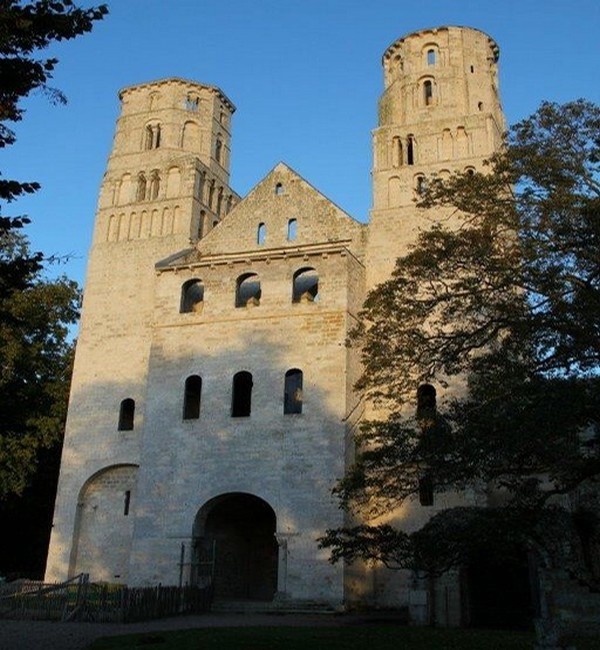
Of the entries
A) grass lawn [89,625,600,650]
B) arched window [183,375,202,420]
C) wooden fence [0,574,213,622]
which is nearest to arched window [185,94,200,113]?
arched window [183,375,202,420]

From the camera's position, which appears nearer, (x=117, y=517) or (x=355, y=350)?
(x=355, y=350)

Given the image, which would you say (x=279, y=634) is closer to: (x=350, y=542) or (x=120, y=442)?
(x=350, y=542)

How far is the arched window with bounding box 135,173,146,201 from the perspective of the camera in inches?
1345

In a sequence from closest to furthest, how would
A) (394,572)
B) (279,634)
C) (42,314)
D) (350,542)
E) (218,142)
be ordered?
1. (350,542)
2. (279,634)
3. (394,572)
4. (42,314)
5. (218,142)

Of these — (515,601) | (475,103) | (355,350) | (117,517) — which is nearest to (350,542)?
(515,601)

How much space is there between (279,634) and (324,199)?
1833 cm

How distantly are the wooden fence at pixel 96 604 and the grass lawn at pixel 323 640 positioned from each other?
3.46 m

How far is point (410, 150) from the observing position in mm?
31141

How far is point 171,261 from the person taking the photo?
29875mm

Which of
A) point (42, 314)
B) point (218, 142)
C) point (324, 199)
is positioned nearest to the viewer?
point (324, 199)

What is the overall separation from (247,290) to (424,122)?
10213mm

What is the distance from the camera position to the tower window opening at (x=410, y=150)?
30.8m

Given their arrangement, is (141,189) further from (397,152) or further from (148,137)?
(397,152)

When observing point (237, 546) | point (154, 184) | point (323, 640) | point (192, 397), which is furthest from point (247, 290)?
point (323, 640)
